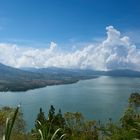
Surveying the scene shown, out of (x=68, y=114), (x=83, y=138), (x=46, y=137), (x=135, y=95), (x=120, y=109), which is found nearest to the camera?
(x=46, y=137)

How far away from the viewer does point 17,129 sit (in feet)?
168

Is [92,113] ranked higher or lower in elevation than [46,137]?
lower

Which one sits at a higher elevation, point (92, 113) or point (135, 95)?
point (135, 95)

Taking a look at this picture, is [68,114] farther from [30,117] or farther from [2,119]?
[30,117]

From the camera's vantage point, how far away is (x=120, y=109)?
320 ft

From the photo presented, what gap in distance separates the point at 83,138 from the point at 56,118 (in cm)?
998

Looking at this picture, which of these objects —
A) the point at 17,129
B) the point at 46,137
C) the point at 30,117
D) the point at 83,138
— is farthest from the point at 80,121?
the point at 46,137

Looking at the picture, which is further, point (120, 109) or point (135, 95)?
point (120, 109)

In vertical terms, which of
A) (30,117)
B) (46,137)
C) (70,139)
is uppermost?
(46,137)

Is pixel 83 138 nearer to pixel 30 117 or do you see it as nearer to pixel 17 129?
pixel 17 129

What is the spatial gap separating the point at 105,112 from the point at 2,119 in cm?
5127

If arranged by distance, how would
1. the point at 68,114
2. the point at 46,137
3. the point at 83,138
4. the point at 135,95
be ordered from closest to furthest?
1. the point at 46,137
2. the point at 83,138
3. the point at 68,114
4. the point at 135,95

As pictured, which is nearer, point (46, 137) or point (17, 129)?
point (46, 137)

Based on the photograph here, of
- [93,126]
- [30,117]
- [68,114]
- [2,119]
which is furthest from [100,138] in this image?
[30,117]
